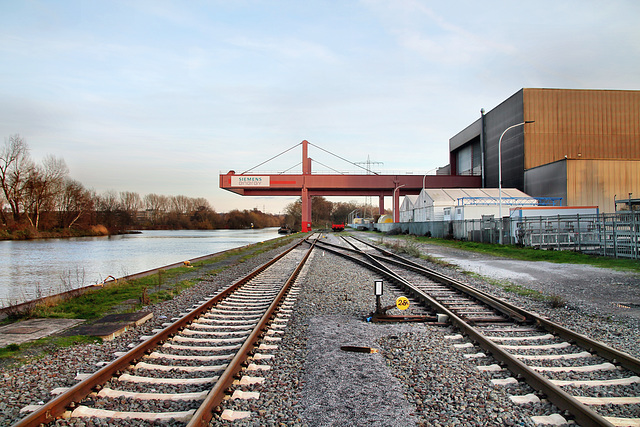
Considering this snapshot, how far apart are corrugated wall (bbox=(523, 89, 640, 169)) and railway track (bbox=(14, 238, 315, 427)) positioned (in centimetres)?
4733

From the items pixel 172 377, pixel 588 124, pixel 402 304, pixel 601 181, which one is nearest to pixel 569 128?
pixel 588 124

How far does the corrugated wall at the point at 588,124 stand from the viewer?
4616cm

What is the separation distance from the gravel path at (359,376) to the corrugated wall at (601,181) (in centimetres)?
3474

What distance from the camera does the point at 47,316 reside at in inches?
316

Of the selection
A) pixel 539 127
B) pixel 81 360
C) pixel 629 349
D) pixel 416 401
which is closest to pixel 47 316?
pixel 81 360

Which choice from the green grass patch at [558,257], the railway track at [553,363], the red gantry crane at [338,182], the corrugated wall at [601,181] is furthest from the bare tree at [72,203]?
the railway track at [553,363]

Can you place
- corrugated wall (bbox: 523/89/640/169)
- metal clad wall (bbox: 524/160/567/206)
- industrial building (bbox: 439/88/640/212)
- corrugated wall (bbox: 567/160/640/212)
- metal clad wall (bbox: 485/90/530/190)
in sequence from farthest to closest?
metal clad wall (bbox: 485/90/530/190), corrugated wall (bbox: 523/89/640/169), industrial building (bbox: 439/88/640/212), metal clad wall (bbox: 524/160/567/206), corrugated wall (bbox: 567/160/640/212)

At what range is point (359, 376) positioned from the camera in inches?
181

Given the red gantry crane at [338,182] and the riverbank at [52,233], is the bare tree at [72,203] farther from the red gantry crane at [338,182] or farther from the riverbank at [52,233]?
the red gantry crane at [338,182]

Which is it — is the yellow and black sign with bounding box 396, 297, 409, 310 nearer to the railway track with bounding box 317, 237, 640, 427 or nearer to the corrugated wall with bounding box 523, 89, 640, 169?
the railway track with bounding box 317, 237, 640, 427

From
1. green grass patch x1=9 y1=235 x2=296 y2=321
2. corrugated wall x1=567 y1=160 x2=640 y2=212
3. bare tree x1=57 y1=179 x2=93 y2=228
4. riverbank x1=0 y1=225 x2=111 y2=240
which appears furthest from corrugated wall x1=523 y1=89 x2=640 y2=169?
bare tree x1=57 y1=179 x2=93 y2=228

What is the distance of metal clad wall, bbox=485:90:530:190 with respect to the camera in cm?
4700

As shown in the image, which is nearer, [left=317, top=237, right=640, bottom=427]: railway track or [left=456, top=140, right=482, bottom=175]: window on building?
[left=317, top=237, right=640, bottom=427]: railway track

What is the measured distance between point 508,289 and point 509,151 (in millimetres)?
43606
